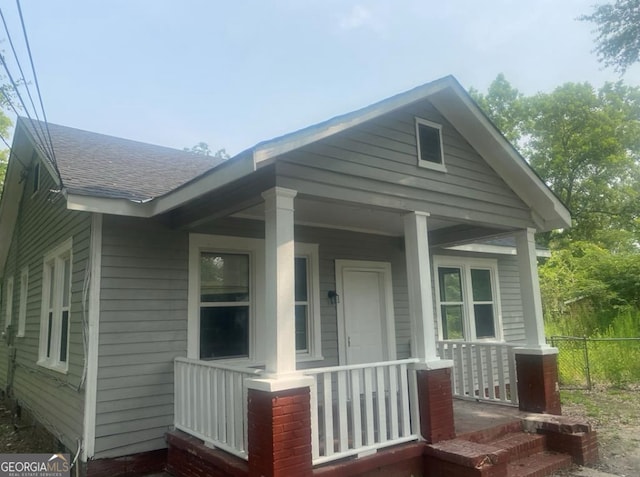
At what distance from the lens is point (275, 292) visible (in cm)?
372

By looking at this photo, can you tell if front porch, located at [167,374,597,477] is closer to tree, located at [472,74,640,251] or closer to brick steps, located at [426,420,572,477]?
brick steps, located at [426,420,572,477]

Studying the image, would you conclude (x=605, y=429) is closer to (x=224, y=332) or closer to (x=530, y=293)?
(x=530, y=293)

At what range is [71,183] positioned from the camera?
15.9ft

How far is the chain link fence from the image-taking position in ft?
31.2

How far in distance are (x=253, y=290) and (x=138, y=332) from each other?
4.92 ft

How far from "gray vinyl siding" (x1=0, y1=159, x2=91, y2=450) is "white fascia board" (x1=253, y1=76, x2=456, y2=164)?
2.68 metres

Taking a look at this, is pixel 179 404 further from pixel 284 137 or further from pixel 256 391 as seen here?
pixel 284 137

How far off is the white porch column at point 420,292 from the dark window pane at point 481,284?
14.5 feet

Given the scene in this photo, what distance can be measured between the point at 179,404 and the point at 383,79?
34.1 feet

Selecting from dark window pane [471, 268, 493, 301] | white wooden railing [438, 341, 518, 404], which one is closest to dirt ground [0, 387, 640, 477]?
white wooden railing [438, 341, 518, 404]

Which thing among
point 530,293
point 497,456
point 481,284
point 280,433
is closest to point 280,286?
point 280,433

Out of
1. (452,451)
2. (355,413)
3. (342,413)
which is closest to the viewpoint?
(342,413)

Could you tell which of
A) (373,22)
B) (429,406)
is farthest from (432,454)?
(373,22)

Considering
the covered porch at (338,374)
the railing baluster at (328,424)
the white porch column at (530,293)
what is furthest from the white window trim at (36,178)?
the white porch column at (530,293)
